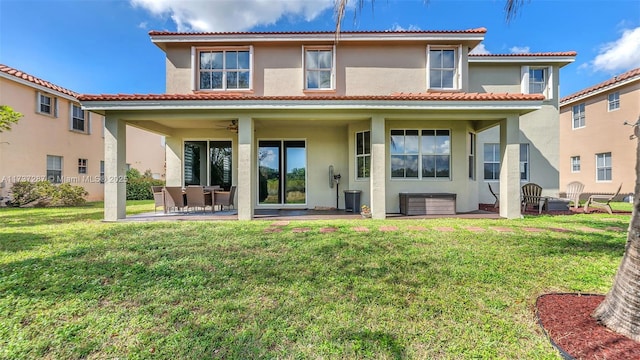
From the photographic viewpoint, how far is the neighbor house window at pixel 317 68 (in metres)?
11.1

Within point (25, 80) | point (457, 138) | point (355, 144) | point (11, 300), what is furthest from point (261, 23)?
point (11, 300)

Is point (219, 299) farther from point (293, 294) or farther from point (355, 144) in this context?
point (355, 144)

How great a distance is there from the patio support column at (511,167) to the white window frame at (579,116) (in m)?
14.6

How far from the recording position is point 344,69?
436 inches

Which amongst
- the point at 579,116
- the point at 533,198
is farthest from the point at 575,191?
the point at 579,116

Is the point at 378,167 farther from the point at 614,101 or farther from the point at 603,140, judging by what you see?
the point at 614,101

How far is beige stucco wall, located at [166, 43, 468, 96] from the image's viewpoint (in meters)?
11.1

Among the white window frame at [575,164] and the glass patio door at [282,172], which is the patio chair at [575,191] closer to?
the white window frame at [575,164]

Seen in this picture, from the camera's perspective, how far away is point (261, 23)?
12.9 m

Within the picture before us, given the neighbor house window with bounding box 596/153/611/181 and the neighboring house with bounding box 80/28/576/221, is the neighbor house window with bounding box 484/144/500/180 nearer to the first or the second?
the neighboring house with bounding box 80/28/576/221

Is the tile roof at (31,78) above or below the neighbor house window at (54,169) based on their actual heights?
above

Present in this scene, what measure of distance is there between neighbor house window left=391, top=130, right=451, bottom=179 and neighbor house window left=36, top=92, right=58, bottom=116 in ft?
58.5

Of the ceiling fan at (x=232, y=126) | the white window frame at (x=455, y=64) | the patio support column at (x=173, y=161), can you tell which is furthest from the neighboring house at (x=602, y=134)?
the patio support column at (x=173, y=161)

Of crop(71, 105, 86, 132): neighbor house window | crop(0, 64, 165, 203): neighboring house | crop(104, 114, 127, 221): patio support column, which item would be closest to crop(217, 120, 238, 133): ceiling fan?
crop(104, 114, 127, 221): patio support column
